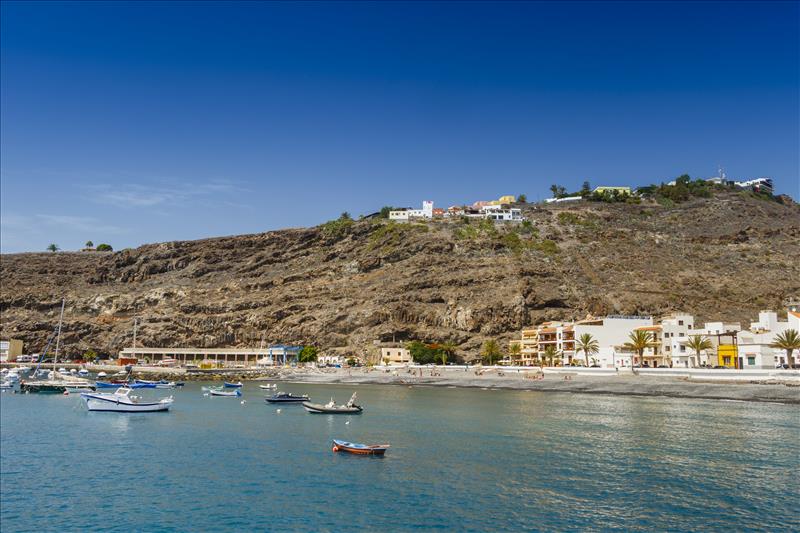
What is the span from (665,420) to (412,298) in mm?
84572

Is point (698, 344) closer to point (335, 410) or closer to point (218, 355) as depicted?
point (335, 410)

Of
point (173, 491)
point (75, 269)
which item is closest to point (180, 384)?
point (173, 491)

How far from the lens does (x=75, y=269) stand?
611 feet

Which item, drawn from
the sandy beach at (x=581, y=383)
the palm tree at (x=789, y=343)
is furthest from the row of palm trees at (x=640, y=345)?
the sandy beach at (x=581, y=383)

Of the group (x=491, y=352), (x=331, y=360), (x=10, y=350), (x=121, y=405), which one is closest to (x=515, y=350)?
(x=491, y=352)

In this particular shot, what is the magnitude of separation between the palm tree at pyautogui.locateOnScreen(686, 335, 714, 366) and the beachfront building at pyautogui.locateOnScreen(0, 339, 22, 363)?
490ft

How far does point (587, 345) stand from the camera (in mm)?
98875

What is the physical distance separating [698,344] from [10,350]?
153 metres

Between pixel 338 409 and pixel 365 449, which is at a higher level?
pixel 338 409

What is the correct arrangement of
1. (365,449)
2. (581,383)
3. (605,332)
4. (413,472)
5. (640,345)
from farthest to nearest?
(605,332) < (640,345) < (581,383) < (365,449) < (413,472)

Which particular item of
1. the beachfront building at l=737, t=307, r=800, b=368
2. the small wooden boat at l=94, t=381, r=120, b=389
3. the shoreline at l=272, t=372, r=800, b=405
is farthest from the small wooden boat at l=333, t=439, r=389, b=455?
the small wooden boat at l=94, t=381, r=120, b=389

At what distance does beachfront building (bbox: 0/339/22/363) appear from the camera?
5920 inches

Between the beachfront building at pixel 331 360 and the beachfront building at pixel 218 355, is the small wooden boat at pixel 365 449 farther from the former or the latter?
the beachfront building at pixel 218 355

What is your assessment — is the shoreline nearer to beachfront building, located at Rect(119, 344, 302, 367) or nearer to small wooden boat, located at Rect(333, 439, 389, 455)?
beachfront building, located at Rect(119, 344, 302, 367)
